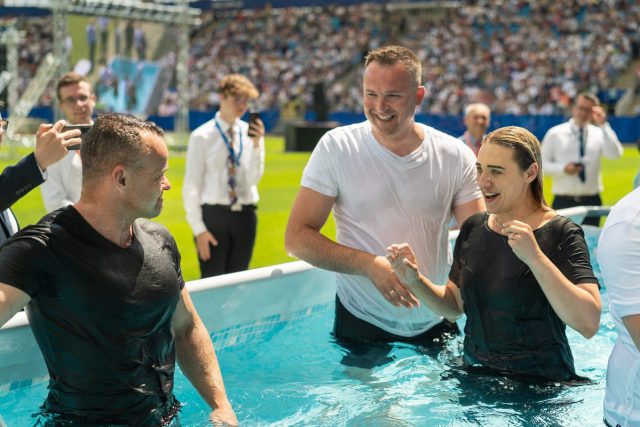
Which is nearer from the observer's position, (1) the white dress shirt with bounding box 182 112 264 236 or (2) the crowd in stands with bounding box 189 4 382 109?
(1) the white dress shirt with bounding box 182 112 264 236

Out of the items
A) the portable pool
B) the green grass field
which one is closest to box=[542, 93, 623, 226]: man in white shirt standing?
the green grass field

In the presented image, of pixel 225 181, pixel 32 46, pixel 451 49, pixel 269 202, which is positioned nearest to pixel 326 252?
pixel 225 181

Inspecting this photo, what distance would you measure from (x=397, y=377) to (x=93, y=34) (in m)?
22.4

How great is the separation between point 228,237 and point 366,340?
2.99 m

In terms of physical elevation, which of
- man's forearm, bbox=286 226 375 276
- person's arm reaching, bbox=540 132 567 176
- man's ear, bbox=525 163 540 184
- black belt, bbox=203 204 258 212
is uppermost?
man's ear, bbox=525 163 540 184

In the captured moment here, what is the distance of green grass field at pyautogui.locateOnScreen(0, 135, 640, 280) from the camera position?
9.73 metres

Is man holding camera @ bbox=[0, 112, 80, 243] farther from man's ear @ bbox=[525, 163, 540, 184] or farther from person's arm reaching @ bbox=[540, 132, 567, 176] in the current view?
person's arm reaching @ bbox=[540, 132, 567, 176]

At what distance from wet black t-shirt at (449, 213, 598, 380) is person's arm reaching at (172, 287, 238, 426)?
116cm

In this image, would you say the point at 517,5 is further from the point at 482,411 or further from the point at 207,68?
the point at 482,411

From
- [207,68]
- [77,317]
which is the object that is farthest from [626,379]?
[207,68]

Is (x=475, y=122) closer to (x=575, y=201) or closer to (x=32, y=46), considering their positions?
(x=575, y=201)

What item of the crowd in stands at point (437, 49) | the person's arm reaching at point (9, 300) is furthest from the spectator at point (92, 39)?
the person's arm reaching at point (9, 300)

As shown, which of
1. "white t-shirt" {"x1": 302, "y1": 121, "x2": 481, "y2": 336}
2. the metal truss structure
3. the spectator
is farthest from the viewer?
the spectator

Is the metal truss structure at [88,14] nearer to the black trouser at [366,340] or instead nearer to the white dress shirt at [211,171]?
the white dress shirt at [211,171]
